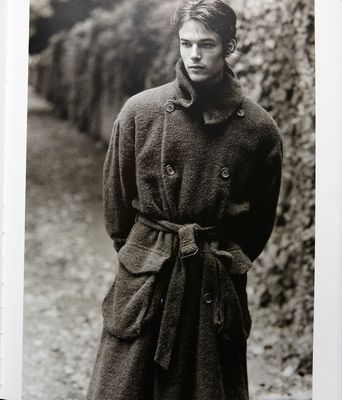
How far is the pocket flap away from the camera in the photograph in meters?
1.80

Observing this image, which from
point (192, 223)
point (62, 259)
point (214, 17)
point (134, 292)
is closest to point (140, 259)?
point (134, 292)

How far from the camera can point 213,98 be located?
184cm

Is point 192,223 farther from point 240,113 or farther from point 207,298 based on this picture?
point 240,113

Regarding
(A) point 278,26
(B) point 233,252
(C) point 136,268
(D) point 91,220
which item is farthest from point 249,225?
(A) point 278,26

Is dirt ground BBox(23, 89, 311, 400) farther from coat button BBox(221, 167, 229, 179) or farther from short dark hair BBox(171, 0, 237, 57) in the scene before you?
short dark hair BBox(171, 0, 237, 57)

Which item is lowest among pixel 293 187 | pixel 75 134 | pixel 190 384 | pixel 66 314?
pixel 190 384

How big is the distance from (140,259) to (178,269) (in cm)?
13

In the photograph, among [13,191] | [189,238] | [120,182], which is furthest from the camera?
[13,191]

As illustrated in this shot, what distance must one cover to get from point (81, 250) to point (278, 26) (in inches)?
40.6

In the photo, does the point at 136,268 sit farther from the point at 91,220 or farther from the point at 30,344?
the point at 30,344

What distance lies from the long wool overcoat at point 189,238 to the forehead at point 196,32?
0.36 ft

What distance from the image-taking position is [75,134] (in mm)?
1999

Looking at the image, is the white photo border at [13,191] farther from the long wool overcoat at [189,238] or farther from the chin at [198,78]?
the chin at [198,78]

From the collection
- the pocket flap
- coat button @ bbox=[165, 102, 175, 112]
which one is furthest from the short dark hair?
the pocket flap
